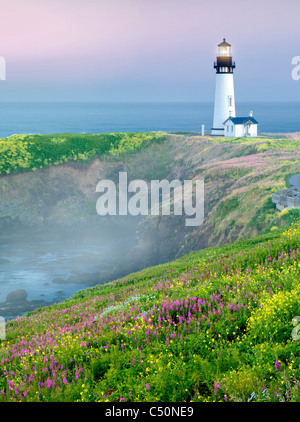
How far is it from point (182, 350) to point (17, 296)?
3088 centimetres

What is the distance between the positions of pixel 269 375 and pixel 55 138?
232ft

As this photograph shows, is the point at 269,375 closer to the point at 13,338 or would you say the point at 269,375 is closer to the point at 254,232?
the point at 13,338

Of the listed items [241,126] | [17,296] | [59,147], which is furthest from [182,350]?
[241,126]

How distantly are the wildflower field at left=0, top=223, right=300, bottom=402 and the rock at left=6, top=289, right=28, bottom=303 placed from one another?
2431cm

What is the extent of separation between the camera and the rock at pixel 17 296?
3678cm

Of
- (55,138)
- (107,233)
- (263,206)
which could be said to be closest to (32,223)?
(107,233)

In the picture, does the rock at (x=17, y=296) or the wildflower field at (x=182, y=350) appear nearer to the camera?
the wildflower field at (x=182, y=350)

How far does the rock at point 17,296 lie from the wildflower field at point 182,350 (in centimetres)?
2431

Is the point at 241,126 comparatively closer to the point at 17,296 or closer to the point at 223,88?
the point at 223,88

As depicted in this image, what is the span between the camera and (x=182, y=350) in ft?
30.5

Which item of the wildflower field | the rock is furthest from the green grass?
the wildflower field

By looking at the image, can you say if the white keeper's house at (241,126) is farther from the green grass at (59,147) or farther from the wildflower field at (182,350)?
the wildflower field at (182,350)

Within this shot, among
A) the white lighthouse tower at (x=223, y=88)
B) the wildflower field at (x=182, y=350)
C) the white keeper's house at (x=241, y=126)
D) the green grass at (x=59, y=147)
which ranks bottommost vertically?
the wildflower field at (x=182, y=350)

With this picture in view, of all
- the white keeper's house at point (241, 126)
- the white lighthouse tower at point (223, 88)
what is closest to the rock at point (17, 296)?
the white keeper's house at point (241, 126)
